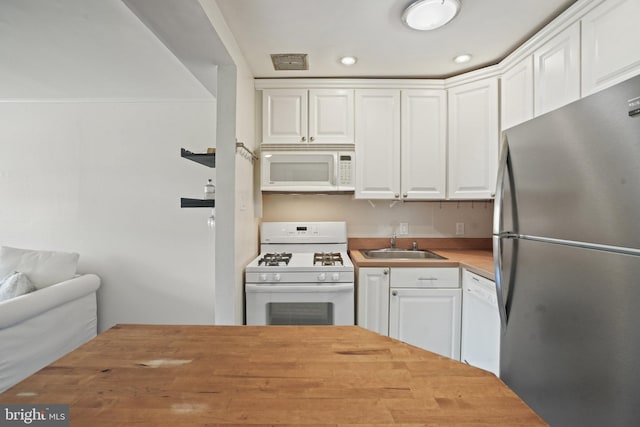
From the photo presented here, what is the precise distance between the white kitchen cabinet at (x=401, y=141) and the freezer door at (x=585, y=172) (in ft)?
3.41

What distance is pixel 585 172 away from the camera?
97cm

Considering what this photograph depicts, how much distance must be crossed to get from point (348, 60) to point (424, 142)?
0.89 metres

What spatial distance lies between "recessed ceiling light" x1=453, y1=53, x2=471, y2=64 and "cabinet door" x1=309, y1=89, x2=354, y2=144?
809 millimetres

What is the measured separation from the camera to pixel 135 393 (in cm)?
51

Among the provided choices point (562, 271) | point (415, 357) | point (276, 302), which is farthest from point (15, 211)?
point (562, 271)

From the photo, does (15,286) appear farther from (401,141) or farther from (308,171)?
(401,141)

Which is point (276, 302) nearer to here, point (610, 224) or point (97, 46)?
point (610, 224)

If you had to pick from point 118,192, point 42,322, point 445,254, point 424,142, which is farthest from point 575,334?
point 118,192

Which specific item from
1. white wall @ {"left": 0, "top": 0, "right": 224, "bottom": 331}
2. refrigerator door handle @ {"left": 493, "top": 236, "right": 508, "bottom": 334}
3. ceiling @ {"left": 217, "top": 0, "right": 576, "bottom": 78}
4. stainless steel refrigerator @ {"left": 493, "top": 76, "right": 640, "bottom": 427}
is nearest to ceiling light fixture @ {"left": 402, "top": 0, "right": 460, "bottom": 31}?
ceiling @ {"left": 217, "top": 0, "right": 576, "bottom": 78}

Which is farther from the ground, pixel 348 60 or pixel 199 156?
pixel 348 60

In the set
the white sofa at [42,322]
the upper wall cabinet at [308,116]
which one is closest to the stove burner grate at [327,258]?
the upper wall cabinet at [308,116]

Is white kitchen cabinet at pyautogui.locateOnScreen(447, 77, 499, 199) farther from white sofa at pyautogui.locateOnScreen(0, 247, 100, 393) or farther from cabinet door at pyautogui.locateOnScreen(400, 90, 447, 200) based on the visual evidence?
white sofa at pyautogui.locateOnScreen(0, 247, 100, 393)

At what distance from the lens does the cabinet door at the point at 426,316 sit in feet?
6.49

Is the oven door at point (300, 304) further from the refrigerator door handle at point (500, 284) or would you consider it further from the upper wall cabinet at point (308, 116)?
the upper wall cabinet at point (308, 116)
